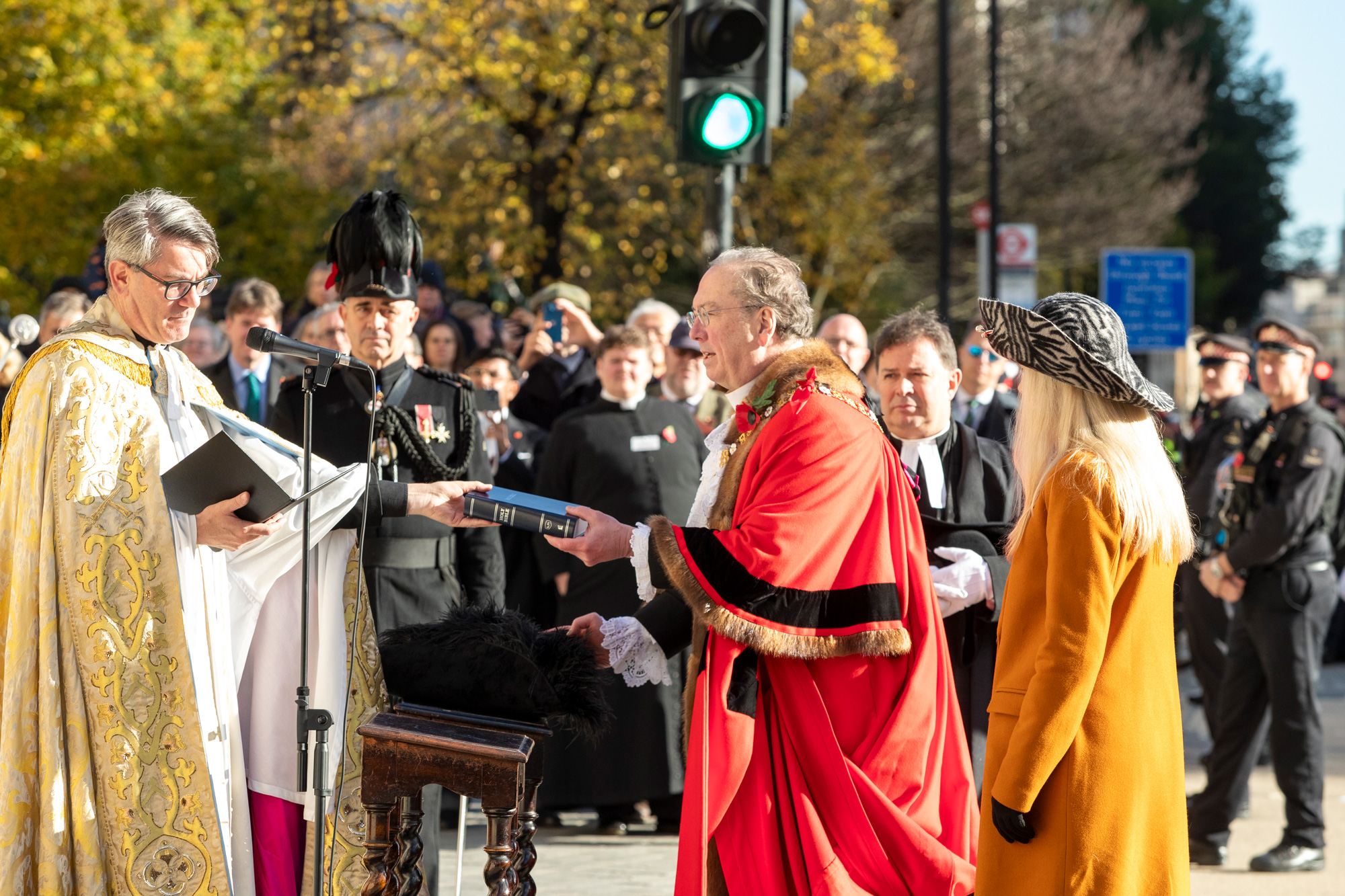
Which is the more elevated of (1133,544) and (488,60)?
(488,60)

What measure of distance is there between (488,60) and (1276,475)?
34.5 ft

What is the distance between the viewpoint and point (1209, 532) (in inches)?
301

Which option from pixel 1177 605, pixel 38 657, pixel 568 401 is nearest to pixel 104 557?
pixel 38 657

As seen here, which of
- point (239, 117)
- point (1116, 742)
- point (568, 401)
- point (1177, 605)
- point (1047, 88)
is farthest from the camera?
point (1047, 88)

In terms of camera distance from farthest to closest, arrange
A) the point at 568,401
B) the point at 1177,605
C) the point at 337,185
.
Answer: the point at 337,185
the point at 1177,605
the point at 568,401

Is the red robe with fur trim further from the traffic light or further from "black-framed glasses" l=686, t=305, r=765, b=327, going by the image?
the traffic light

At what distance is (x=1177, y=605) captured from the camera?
11.6 m

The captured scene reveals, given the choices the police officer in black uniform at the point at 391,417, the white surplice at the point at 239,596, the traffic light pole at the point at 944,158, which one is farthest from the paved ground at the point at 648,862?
the traffic light pole at the point at 944,158

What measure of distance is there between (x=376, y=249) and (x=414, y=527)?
0.96 m

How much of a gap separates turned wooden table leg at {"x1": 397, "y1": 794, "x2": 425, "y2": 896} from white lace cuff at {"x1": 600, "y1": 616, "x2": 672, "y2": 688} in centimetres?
62

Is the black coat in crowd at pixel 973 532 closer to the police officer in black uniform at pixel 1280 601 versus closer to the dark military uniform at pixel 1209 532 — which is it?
the police officer in black uniform at pixel 1280 601

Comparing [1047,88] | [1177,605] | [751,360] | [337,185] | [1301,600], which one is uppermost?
[1047,88]

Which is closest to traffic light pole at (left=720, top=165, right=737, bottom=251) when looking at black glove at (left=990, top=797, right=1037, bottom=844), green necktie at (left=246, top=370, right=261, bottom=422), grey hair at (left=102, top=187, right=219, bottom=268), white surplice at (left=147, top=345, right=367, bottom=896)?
green necktie at (left=246, top=370, right=261, bottom=422)

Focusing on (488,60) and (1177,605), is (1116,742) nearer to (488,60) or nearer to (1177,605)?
(1177,605)
